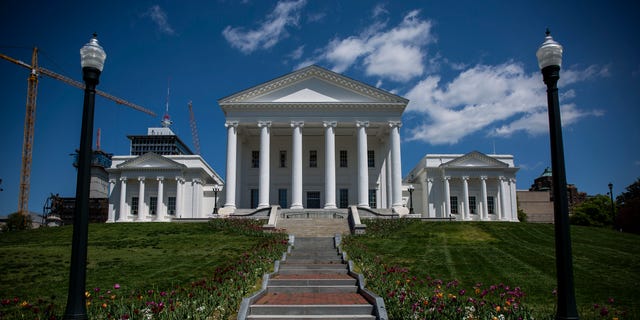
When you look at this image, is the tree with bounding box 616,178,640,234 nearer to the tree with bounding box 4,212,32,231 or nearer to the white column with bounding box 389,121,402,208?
the white column with bounding box 389,121,402,208

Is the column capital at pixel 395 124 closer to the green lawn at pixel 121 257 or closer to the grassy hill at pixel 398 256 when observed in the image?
the grassy hill at pixel 398 256

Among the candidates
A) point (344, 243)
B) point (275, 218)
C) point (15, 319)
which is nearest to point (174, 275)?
point (15, 319)

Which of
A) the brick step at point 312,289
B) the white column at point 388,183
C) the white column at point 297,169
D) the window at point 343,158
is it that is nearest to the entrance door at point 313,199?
the window at point 343,158

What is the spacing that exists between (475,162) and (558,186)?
43.2m

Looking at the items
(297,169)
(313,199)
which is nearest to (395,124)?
(297,169)

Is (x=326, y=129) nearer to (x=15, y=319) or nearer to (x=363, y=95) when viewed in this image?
(x=363, y=95)

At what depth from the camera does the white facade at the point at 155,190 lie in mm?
49188

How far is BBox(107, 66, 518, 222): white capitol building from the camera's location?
150ft

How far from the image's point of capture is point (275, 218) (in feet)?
121

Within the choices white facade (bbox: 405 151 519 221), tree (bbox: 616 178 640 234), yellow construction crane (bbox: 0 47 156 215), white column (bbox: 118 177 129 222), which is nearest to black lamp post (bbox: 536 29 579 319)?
white facade (bbox: 405 151 519 221)

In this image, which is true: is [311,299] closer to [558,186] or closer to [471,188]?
[558,186]

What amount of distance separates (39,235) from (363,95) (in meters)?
30.3

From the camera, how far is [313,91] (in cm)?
4709

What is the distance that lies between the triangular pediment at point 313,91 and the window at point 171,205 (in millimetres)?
12813
